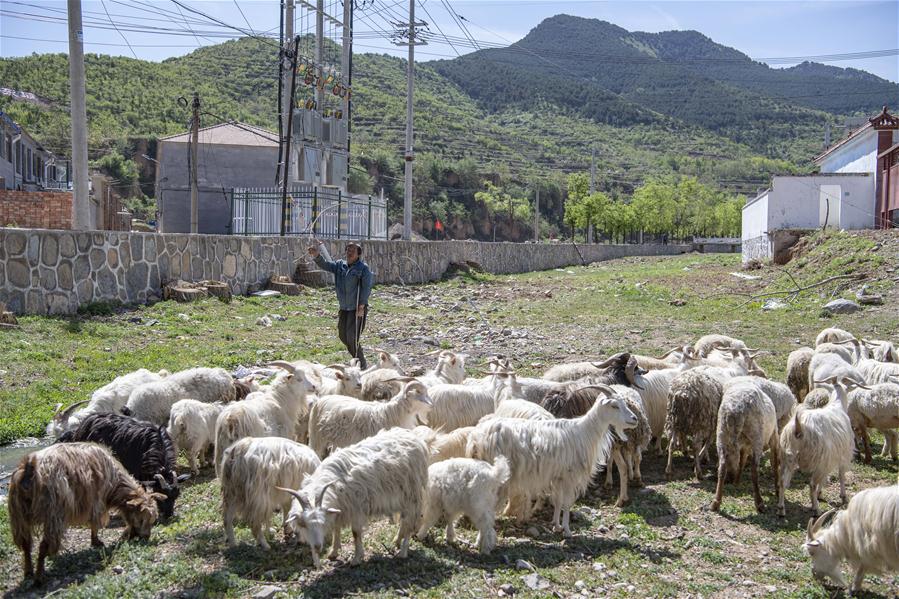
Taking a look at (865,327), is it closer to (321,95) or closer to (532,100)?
(321,95)

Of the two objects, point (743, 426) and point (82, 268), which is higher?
point (82, 268)

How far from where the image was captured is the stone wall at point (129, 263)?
474 inches

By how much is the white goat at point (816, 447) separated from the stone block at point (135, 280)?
1154 centimetres

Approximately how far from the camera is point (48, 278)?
40.5 feet

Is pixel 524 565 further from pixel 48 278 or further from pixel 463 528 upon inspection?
pixel 48 278

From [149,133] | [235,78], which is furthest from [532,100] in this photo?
[149,133]

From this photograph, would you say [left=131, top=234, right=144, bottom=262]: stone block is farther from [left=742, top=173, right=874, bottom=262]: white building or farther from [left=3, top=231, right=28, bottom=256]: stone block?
[left=742, top=173, right=874, bottom=262]: white building

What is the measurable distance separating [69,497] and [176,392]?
2.60 m

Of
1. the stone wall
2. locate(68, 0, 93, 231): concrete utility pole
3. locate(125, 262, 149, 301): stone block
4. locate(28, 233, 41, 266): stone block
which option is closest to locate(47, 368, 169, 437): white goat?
the stone wall

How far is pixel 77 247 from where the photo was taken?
13086mm

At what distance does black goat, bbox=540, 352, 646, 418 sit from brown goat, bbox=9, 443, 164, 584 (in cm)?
354

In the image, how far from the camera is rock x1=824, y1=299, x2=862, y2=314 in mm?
15383

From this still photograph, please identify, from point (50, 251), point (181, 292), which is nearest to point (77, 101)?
point (50, 251)

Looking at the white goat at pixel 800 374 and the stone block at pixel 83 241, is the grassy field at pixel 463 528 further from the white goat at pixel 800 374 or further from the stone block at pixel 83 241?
the white goat at pixel 800 374
